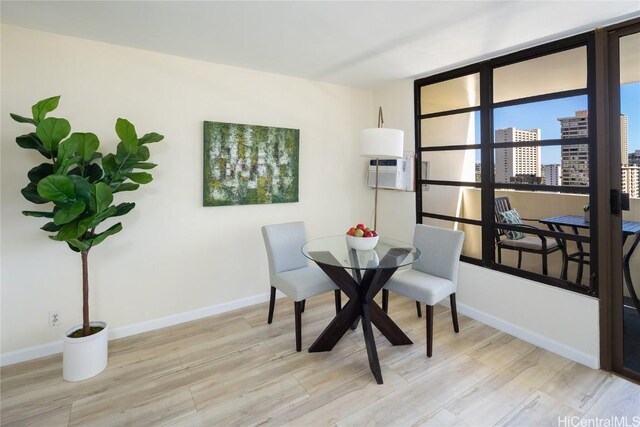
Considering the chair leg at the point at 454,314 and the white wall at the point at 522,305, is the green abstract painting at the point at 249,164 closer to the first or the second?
the white wall at the point at 522,305

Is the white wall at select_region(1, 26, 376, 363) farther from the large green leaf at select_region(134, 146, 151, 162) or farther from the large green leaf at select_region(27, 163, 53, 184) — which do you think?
the large green leaf at select_region(134, 146, 151, 162)

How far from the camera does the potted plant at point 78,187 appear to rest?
205 cm

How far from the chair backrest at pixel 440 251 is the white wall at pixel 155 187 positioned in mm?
1320

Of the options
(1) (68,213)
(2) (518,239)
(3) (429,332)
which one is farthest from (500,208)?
(1) (68,213)

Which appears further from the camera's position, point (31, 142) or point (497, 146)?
point (497, 146)

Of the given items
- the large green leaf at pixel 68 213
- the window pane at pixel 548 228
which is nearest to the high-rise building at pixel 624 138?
the window pane at pixel 548 228

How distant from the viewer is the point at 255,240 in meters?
3.58

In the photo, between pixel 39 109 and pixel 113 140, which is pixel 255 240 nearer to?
pixel 113 140

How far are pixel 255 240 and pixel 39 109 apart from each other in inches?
81.8

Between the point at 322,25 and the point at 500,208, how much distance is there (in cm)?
224

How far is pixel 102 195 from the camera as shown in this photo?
6.98 ft

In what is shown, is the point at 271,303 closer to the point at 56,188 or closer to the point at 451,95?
the point at 56,188

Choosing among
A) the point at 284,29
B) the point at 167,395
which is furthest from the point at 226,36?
the point at 167,395

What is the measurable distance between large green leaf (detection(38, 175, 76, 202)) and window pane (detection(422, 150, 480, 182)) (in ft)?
10.7
